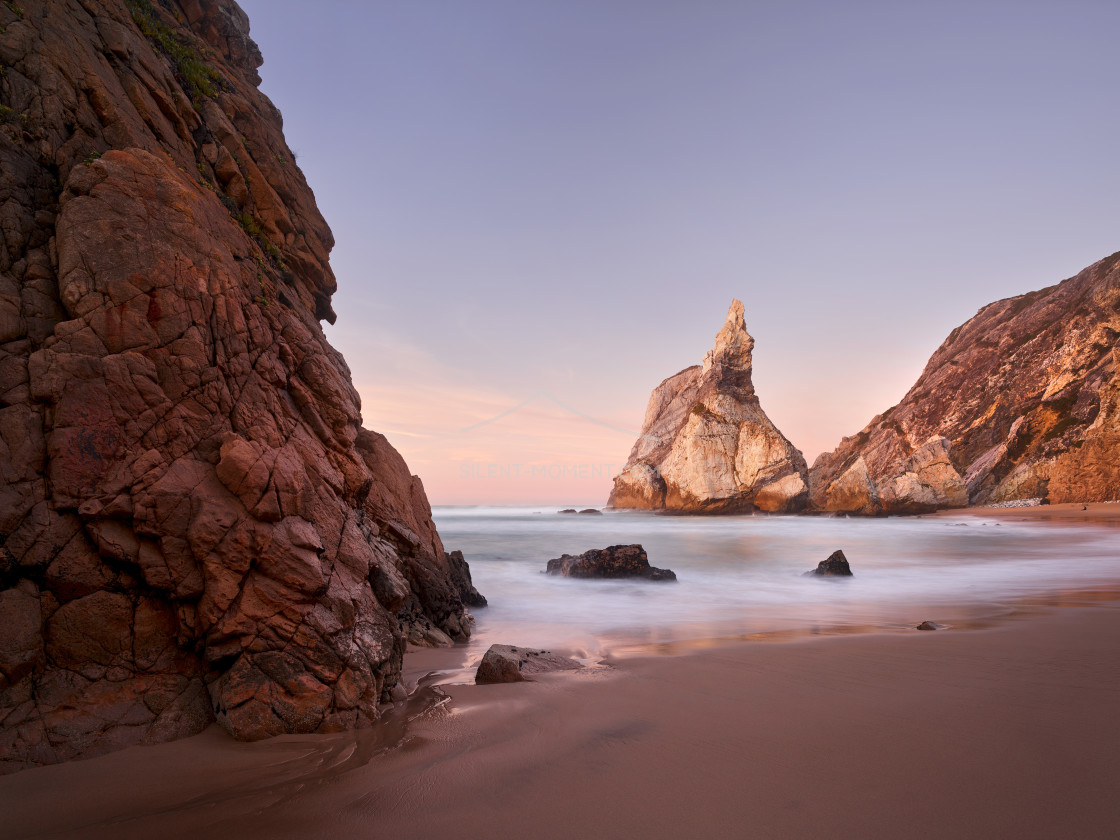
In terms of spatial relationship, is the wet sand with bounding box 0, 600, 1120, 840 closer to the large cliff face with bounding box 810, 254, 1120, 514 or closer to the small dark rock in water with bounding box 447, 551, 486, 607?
the small dark rock in water with bounding box 447, 551, 486, 607

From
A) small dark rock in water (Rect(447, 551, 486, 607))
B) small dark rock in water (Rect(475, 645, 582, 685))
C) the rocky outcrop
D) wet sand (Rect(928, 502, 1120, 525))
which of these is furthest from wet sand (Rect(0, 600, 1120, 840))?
the rocky outcrop

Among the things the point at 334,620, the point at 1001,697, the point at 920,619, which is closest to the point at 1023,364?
the point at 920,619

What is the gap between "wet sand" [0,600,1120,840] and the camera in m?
2.49

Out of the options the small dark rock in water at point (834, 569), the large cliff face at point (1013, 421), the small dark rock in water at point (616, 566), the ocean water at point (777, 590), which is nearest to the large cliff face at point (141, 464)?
the ocean water at point (777, 590)

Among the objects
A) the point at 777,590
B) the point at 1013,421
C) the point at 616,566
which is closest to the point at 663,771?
the point at 616,566

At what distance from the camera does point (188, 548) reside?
361 cm

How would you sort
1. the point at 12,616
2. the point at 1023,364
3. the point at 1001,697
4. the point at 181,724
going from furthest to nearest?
1. the point at 1023,364
2. the point at 1001,697
3. the point at 181,724
4. the point at 12,616

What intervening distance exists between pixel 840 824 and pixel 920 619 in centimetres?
698

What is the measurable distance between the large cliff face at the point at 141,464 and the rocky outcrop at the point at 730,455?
48100 millimetres

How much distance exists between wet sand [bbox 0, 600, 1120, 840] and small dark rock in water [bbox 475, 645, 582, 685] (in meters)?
0.35

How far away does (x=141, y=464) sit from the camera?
11.9ft

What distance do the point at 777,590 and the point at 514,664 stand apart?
30.7ft

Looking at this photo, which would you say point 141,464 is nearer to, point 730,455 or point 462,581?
point 462,581

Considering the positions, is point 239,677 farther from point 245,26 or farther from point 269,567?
point 245,26
